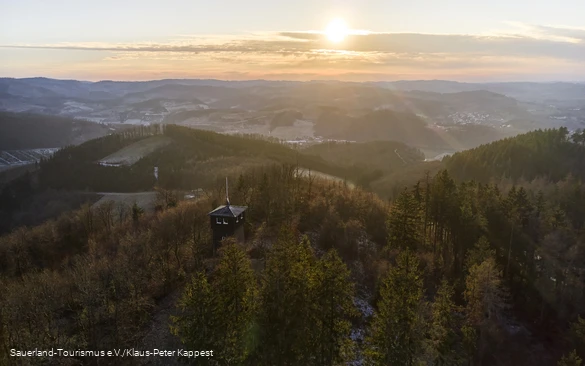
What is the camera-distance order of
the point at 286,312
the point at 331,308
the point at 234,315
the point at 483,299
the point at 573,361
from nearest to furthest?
1. the point at 286,312
2. the point at 234,315
3. the point at 331,308
4. the point at 573,361
5. the point at 483,299

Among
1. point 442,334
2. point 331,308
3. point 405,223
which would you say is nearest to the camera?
point 331,308

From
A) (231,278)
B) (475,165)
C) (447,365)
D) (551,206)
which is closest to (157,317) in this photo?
(231,278)

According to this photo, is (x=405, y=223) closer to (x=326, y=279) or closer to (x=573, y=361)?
(x=573, y=361)

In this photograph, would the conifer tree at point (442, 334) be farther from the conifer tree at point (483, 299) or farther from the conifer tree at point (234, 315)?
the conifer tree at point (234, 315)

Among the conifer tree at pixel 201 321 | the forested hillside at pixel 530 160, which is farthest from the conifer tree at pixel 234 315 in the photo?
the forested hillside at pixel 530 160

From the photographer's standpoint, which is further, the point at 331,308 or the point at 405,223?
the point at 405,223

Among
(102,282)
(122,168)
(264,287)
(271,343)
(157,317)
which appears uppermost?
(264,287)

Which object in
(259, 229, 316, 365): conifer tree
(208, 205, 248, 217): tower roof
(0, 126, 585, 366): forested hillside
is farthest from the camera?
(208, 205, 248, 217): tower roof

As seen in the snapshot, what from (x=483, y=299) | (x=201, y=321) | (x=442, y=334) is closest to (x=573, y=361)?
(x=483, y=299)

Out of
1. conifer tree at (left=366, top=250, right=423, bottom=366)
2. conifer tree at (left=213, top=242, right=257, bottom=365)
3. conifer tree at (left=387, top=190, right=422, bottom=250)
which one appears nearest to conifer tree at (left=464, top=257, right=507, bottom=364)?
conifer tree at (left=387, top=190, right=422, bottom=250)

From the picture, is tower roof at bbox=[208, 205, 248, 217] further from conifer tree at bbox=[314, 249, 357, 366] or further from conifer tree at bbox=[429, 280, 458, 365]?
conifer tree at bbox=[314, 249, 357, 366]

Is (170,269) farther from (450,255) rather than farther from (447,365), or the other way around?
(450,255)
